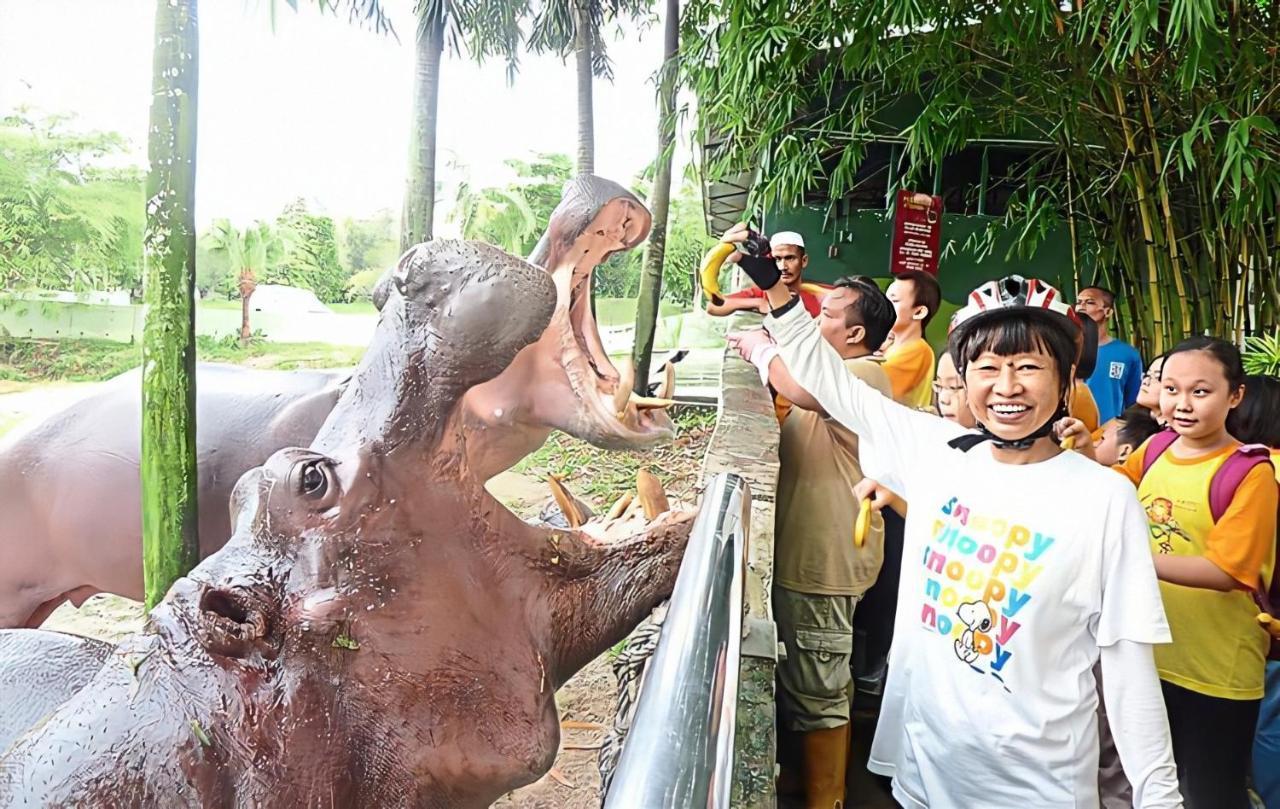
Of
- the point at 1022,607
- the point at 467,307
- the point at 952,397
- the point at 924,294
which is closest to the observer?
the point at 467,307

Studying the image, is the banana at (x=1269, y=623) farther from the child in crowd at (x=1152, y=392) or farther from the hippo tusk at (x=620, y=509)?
the hippo tusk at (x=620, y=509)

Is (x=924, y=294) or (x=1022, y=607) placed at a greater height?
(x=924, y=294)

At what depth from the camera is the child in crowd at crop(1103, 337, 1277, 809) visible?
5.87 feet

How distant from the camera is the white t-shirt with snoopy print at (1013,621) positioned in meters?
1.25

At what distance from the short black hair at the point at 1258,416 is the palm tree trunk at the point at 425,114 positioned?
1.86 metres

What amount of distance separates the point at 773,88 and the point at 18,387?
12.9 ft

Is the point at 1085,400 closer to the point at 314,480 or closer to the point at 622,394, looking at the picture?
the point at 622,394

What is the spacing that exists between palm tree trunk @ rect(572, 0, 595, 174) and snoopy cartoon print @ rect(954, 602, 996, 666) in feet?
4.30

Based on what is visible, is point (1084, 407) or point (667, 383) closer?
point (667, 383)

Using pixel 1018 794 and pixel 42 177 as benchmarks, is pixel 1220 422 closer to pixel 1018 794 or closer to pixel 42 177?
pixel 1018 794

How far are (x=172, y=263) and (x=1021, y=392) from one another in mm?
1216

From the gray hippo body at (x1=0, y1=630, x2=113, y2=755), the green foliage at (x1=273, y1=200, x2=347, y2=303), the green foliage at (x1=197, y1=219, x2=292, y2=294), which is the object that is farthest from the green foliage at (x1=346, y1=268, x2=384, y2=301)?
the gray hippo body at (x1=0, y1=630, x2=113, y2=755)

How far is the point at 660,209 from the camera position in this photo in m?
3.29

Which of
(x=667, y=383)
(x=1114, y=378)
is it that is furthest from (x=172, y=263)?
(x=1114, y=378)
